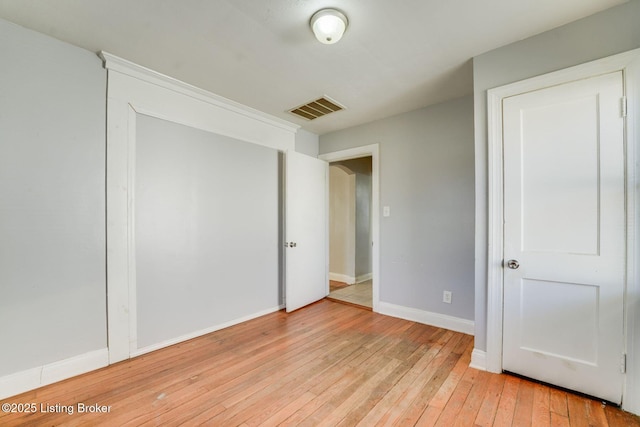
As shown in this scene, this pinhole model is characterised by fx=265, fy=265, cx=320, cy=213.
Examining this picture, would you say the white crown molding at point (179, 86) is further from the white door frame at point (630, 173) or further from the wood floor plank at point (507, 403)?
the wood floor plank at point (507, 403)

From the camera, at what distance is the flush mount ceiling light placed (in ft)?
5.30

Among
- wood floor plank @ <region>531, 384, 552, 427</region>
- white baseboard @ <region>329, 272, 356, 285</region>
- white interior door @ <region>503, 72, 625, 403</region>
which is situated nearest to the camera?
wood floor plank @ <region>531, 384, 552, 427</region>

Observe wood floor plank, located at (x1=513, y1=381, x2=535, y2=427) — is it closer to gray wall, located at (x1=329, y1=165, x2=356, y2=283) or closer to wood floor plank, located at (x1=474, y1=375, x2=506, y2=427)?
wood floor plank, located at (x1=474, y1=375, x2=506, y2=427)

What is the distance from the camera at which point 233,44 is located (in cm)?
193

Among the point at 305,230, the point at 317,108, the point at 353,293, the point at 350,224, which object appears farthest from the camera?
the point at 350,224

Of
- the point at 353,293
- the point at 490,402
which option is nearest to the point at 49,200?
the point at 490,402

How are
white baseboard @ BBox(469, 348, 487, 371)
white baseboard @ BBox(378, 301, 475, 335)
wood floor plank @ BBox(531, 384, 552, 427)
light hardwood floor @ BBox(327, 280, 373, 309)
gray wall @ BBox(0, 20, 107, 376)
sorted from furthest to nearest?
light hardwood floor @ BBox(327, 280, 373, 309) < white baseboard @ BBox(378, 301, 475, 335) < white baseboard @ BBox(469, 348, 487, 371) < gray wall @ BBox(0, 20, 107, 376) < wood floor plank @ BBox(531, 384, 552, 427)

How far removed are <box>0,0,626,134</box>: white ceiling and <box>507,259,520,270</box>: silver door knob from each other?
5.24 ft

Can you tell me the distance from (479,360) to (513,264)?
2.63 ft

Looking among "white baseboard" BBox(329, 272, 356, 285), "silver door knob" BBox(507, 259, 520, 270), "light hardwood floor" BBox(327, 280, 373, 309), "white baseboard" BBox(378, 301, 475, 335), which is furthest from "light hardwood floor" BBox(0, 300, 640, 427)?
"white baseboard" BBox(329, 272, 356, 285)

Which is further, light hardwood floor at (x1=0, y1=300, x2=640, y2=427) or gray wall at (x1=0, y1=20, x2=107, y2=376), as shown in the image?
gray wall at (x1=0, y1=20, x2=107, y2=376)

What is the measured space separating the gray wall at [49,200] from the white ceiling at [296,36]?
23 cm

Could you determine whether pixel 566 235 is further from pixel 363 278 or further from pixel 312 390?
pixel 363 278

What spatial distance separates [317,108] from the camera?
10.0 feet
